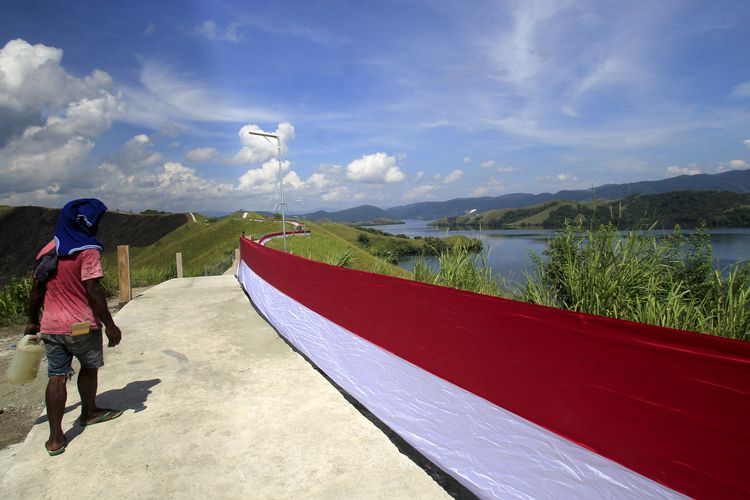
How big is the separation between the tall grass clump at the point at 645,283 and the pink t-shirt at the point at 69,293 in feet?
15.4

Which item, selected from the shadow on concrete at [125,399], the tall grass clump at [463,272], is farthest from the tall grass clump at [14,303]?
the tall grass clump at [463,272]

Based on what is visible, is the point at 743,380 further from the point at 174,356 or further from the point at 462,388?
the point at 174,356

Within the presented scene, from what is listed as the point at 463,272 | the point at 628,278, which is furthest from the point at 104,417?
the point at 628,278

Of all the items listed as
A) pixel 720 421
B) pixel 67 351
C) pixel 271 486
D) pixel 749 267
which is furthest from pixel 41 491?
pixel 749 267

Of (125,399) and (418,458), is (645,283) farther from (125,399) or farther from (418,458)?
(125,399)

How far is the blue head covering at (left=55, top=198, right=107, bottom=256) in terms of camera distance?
3.66 m

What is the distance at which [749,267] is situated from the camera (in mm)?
4426

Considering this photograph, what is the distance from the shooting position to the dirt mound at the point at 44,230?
122 metres

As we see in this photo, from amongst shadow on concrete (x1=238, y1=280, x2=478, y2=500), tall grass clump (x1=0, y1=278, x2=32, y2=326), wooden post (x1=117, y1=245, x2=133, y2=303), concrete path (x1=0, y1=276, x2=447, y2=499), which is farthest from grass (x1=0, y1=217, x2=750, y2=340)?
tall grass clump (x1=0, y1=278, x2=32, y2=326)

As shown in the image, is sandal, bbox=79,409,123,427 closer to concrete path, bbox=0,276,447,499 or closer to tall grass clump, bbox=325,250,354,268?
concrete path, bbox=0,276,447,499

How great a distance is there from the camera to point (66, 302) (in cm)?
368

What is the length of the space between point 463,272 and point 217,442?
14.1 ft

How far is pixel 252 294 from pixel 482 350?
8.23 m

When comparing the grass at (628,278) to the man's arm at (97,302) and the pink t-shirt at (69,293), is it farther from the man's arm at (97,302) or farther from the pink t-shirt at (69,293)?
the pink t-shirt at (69,293)
